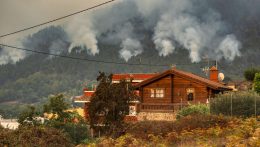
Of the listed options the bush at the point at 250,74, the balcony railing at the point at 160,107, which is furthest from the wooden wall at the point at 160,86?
the bush at the point at 250,74

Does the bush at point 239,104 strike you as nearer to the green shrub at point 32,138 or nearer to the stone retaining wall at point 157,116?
the stone retaining wall at point 157,116

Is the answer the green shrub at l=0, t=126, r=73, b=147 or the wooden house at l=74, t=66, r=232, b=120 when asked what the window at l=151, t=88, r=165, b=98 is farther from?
the green shrub at l=0, t=126, r=73, b=147

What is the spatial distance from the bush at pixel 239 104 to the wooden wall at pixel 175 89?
590 inches

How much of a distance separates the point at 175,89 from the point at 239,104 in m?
17.7

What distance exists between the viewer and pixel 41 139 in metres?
22.7

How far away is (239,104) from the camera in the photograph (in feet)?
109

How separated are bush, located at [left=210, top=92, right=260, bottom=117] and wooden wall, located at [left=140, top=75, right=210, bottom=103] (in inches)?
590

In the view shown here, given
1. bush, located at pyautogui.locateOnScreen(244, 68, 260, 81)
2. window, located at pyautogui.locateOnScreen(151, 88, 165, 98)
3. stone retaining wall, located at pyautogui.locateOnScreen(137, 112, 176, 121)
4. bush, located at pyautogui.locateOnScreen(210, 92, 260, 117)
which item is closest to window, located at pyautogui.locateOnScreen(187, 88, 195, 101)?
window, located at pyautogui.locateOnScreen(151, 88, 165, 98)

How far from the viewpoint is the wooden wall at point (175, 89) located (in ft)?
163

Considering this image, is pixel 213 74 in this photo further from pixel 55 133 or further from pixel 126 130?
pixel 55 133

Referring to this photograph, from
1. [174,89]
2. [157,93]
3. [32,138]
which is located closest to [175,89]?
[174,89]

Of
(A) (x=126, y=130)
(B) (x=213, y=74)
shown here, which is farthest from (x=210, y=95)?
(A) (x=126, y=130)

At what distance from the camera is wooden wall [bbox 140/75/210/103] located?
163ft

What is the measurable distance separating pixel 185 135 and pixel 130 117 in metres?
29.0
